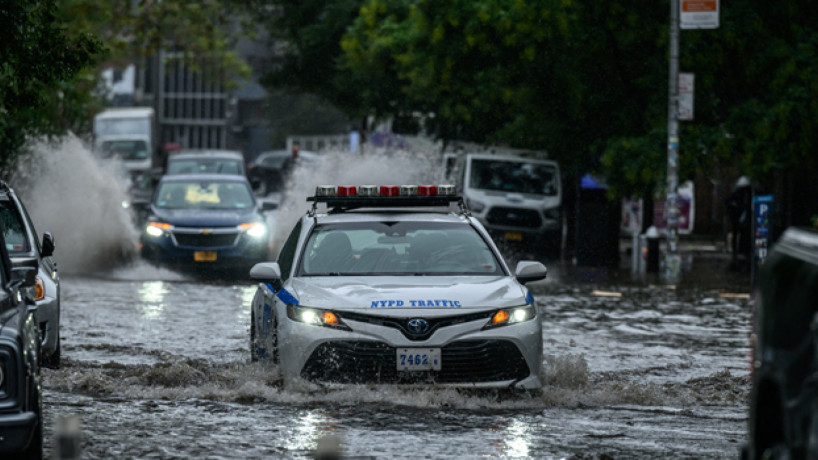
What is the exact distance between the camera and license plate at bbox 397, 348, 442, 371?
35.3ft

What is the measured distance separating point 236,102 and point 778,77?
92572 mm

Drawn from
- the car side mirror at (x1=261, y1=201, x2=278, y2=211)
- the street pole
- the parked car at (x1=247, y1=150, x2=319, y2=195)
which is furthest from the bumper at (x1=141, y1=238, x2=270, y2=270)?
the parked car at (x1=247, y1=150, x2=319, y2=195)

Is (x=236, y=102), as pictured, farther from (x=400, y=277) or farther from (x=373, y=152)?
(x=400, y=277)

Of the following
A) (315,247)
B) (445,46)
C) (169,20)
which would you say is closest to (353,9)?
(169,20)

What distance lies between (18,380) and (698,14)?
1937 cm

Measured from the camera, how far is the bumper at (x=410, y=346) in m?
10.8

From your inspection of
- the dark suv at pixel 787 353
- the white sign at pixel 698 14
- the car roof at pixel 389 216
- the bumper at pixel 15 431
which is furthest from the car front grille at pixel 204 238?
the dark suv at pixel 787 353

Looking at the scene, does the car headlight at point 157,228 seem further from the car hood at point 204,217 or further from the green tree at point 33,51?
the green tree at point 33,51

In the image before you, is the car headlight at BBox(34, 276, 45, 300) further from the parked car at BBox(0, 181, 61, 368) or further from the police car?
the police car

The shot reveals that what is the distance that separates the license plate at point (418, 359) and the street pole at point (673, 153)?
1597 centimetres

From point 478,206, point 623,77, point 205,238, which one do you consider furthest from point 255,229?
point 623,77

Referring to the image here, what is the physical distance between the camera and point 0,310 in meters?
7.85

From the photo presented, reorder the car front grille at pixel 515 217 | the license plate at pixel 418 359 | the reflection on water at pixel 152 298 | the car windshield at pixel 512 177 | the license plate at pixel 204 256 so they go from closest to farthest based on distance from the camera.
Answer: the license plate at pixel 418 359, the reflection on water at pixel 152 298, the license plate at pixel 204 256, the car front grille at pixel 515 217, the car windshield at pixel 512 177

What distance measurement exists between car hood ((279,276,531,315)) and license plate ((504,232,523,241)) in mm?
21330
